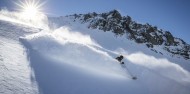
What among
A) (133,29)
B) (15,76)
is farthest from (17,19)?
(133,29)

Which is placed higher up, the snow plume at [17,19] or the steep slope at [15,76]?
the snow plume at [17,19]

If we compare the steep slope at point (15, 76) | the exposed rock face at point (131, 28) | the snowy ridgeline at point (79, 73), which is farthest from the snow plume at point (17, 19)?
the exposed rock face at point (131, 28)

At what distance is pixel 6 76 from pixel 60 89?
2279 mm

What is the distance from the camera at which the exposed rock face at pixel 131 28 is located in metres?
111

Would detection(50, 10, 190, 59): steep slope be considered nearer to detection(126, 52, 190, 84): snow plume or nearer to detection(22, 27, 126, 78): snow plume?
detection(126, 52, 190, 84): snow plume

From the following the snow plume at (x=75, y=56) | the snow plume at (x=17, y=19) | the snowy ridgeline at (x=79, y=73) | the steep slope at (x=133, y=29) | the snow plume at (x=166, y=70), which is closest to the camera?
the snowy ridgeline at (x=79, y=73)

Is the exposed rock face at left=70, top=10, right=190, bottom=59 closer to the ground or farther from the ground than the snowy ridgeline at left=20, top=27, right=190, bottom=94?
farther from the ground

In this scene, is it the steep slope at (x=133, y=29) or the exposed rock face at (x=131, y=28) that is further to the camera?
the exposed rock face at (x=131, y=28)

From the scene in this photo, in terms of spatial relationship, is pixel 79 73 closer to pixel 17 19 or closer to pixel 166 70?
pixel 166 70

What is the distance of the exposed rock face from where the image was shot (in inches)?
4360

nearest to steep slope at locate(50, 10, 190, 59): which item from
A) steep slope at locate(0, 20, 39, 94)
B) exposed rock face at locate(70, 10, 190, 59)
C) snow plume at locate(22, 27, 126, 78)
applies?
exposed rock face at locate(70, 10, 190, 59)

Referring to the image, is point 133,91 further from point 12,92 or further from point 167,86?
point 12,92

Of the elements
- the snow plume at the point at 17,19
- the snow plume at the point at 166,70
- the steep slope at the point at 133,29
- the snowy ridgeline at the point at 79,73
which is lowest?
the snowy ridgeline at the point at 79,73

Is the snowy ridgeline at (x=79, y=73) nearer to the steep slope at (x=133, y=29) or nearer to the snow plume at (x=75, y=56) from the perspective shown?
the snow plume at (x=75, y=56)
